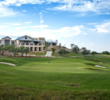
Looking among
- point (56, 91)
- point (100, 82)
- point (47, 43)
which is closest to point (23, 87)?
point (56, 91)

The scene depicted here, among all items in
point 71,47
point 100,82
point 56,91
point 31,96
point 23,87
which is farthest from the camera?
point 71,47

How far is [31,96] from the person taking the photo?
9.59 meters

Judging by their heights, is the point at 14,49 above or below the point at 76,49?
below

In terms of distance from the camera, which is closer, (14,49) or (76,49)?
(14,49)

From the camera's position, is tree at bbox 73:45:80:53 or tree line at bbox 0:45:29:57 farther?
tree at bbox 73:45:80:53

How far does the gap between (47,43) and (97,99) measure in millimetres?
102503

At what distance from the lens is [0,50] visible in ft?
240

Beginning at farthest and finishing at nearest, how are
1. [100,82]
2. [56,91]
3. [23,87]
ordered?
[100,82]
[23,87]
[56,91]

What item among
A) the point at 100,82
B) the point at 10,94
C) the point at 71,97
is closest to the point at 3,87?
the point at 10,94

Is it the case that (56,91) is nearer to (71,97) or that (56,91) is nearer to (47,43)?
(71,97)

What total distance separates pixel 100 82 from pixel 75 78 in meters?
2.63

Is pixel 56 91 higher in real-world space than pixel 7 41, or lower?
lower

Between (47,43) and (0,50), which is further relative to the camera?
(47,43)

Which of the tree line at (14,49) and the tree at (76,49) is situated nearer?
the tree line at (14,49)
